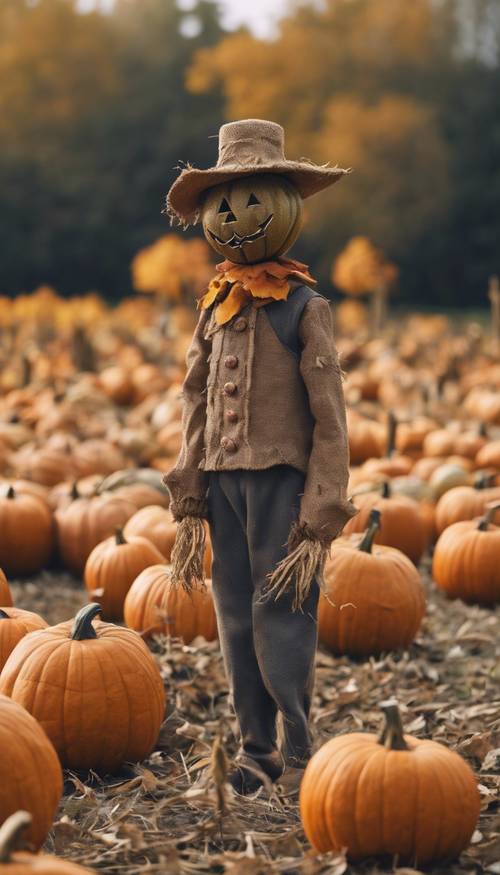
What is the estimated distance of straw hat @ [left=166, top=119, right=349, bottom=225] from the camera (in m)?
3.49

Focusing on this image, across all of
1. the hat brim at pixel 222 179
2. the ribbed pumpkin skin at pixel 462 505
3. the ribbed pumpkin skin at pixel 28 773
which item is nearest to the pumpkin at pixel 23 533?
the ribbed pumpkin skin at pixel 462 505

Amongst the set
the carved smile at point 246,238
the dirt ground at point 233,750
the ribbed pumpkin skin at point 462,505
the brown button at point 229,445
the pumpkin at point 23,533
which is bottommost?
the dirt ground at point 233,750

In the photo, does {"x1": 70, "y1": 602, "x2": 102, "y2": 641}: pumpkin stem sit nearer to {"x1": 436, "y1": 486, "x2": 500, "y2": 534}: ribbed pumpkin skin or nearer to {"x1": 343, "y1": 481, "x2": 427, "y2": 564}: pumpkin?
{"x1": 343, "y1": 481, "x2": 427, "y2": 564}: pumpkin

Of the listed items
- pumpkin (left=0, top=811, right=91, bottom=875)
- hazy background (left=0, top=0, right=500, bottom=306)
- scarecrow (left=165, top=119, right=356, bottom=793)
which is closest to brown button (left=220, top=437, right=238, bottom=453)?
scarecrow (left=165, top=119, right=356, bottom=793)

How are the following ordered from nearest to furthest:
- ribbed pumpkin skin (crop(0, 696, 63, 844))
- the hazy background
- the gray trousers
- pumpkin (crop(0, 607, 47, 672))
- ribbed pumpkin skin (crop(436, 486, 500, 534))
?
ribbed pumpkin skin (crop(0, 696, 63, 844)) → the gray trousers → pumpkin (crop(0, 607, 47, 672)) → ribbed pumpkin skin (crop(436, 486, 500, 534)) → the hazy background

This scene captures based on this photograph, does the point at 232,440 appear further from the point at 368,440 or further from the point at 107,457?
the point at 368,440

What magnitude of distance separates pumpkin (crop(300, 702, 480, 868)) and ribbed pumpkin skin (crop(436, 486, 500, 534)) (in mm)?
3786

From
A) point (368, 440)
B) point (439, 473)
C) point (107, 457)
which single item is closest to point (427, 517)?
point (439, 473)

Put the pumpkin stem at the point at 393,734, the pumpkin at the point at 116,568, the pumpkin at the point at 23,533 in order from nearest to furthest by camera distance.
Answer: the pumpkin stem at the point at 393,734 → the pumpkin at the point at 116,568 → the pumpkin at the point at 23,533

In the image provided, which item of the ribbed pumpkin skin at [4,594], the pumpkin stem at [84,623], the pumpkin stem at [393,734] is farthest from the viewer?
the ribbed pumpkin skin at [4,594]

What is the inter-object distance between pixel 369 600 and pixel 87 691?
1742 mm

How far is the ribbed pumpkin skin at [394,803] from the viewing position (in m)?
2.88

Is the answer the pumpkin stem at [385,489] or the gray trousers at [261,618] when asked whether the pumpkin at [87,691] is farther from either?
the pumpkin stem at [385,489]

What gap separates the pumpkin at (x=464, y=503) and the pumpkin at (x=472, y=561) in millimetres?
659
